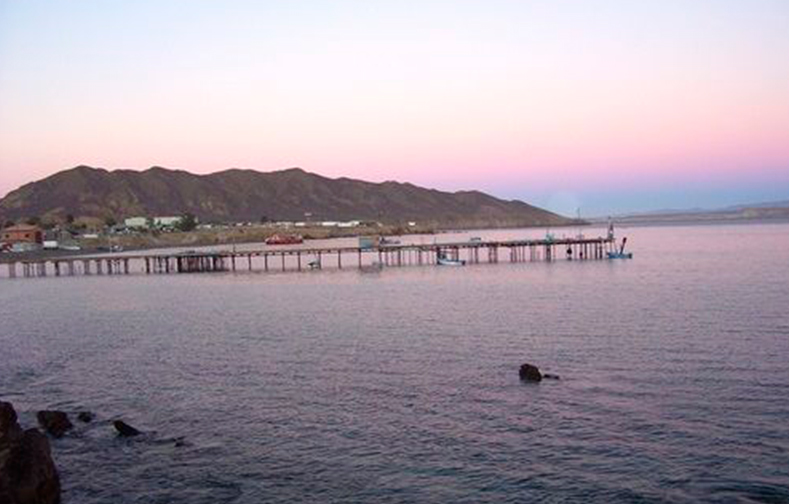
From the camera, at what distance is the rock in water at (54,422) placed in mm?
25594

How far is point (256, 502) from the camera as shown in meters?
19.3

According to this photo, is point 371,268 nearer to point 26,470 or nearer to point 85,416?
point 85,416

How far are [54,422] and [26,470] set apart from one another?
783 cm

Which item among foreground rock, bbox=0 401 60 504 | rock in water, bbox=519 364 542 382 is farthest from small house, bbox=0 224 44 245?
foreground rock, bbox=0 401 60 504

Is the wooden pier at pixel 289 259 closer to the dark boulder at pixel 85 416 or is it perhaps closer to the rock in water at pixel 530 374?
the rock in water at pixel 530 374

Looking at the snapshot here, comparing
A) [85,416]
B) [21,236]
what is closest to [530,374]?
[85,416]

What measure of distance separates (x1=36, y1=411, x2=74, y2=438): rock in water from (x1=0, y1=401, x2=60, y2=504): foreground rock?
6.15 metres

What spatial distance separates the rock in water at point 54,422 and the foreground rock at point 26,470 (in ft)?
20.2

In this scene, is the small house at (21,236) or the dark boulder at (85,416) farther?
the small house at (21,236)

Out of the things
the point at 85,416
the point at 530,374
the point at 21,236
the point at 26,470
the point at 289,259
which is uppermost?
the point at 21,236

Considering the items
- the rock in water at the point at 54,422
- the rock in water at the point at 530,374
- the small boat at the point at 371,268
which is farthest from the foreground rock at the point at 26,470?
the small boat at the point at 371,268

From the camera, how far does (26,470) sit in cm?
1834

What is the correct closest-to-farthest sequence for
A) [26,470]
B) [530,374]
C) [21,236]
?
[26,470] < [530,374] < [21,236]

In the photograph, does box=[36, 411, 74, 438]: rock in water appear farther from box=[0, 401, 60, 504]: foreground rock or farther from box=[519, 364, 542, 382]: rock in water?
box=[519, 364, 542, 382]: rock in water
